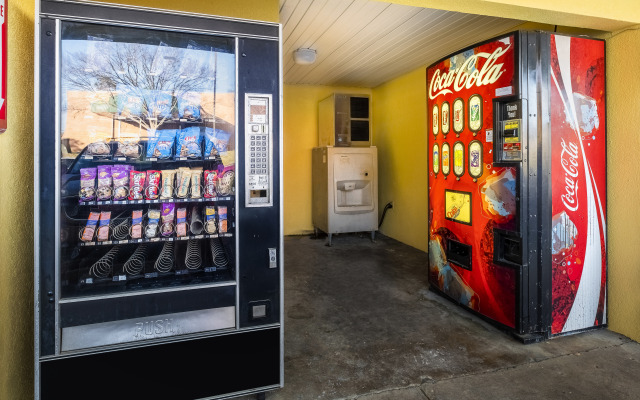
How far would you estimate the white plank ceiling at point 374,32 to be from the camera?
127 inches

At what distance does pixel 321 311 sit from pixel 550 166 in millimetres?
2041

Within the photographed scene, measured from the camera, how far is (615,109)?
2.65 meters

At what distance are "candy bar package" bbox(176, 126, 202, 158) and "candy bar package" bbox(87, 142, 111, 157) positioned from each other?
1.06 ft

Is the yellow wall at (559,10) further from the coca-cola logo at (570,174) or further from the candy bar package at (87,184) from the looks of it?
the candy bar package at (87,184)

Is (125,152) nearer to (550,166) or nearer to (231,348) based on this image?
(231,348)

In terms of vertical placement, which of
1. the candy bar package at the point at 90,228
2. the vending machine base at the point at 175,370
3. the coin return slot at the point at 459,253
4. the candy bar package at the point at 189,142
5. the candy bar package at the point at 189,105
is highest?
the candy bar package at the point at 189,105

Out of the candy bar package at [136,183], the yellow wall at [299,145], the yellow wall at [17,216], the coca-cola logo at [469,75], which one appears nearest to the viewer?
the yellow wall at [17,216]

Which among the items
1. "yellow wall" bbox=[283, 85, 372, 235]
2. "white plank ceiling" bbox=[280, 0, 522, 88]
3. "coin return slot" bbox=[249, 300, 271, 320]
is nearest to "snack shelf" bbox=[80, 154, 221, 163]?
"coin return slot" bbox=[249, 300, 271, 320]

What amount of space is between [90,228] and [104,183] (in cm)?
23

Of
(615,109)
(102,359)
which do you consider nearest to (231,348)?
(102,359)

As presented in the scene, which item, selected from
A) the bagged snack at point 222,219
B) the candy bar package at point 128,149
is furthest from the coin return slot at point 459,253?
the candy bar package at point 128,149

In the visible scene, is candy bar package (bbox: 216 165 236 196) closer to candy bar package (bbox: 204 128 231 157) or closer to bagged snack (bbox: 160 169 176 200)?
candy bar package (bbox: 204 128 231 157)

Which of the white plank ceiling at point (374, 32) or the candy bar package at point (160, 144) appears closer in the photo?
the candy bar package at point (160, 144)

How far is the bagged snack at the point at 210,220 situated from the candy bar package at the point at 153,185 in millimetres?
260
